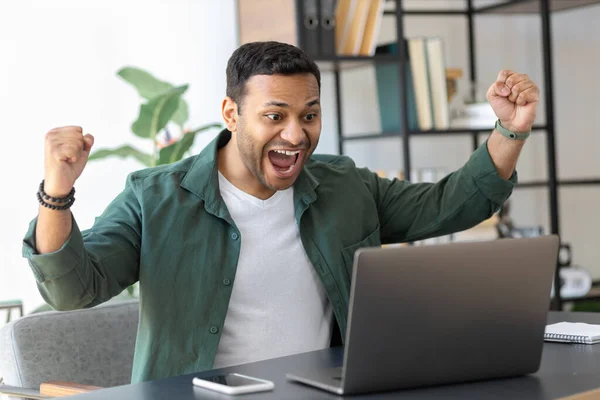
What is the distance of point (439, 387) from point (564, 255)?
2801 mm

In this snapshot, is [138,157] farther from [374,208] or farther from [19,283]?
[374,208]

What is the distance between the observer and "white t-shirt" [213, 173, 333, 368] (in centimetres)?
183

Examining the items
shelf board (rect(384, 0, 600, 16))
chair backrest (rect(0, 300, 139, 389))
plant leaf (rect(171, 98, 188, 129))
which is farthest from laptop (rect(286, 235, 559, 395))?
shelf board (rect(384, 0, 600, 16))

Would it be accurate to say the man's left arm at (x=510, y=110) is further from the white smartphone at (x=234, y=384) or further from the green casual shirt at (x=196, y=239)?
the white smartphone at (x=234, y=384)

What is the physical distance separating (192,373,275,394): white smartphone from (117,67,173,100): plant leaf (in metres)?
1.76

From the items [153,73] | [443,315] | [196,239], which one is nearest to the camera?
[443,315]

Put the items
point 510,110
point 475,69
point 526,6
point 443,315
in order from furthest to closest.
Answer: point 475,69
point 526,6
point 510,110
point 443,315

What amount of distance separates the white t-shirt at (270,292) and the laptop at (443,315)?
52 cm

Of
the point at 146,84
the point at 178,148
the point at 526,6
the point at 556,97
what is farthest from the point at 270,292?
the point at 556,97

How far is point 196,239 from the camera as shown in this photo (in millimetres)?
1850

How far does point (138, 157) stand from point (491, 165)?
132 centimetres

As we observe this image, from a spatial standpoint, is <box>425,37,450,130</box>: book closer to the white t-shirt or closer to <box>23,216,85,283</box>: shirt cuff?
the white t-shirt

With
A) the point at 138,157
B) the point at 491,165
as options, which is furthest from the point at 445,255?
the point at 138,157

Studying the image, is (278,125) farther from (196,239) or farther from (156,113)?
(156,113)
